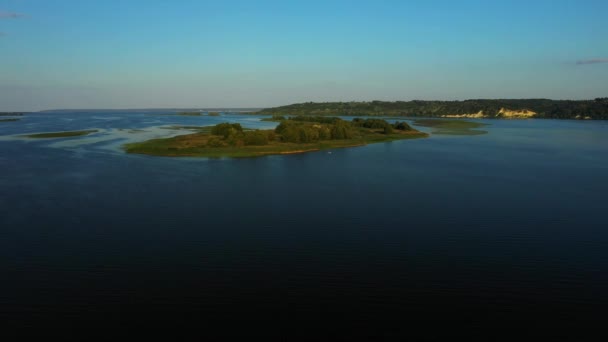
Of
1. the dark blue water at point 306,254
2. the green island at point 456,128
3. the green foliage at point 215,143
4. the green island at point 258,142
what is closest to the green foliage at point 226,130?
the green island at point 258,142

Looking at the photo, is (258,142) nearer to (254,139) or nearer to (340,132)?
(254,139)

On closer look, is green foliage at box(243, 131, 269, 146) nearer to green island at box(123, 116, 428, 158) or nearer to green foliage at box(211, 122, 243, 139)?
green island at box(123, 116, 428, 158)

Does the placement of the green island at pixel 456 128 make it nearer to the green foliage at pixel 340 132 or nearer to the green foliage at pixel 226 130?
the green foliage at pixel 340 132

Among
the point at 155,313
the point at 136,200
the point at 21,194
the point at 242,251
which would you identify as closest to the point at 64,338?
the point at 155,313

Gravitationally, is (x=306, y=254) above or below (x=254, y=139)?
below

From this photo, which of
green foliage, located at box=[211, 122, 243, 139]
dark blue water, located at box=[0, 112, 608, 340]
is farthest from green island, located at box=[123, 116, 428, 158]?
dark blue water, located at box=[0, 112, 608, 340]

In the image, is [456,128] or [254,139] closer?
[254,139]

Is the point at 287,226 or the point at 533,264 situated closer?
the point at 533,264

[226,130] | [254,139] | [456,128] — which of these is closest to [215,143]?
[254,139]

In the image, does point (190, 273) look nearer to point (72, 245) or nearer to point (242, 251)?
point (242, 251)
